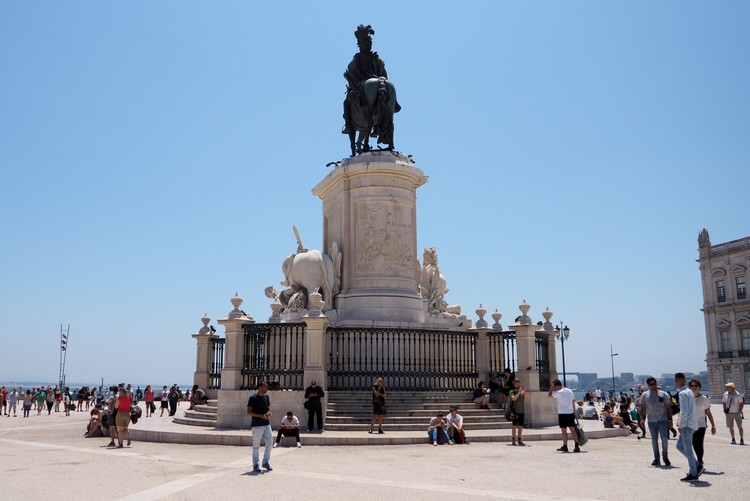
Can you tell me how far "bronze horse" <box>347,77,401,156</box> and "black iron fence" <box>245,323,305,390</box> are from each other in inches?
306

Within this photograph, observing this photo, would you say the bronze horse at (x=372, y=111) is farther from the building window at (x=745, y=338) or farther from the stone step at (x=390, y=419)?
the building window at (x=745, y=338)

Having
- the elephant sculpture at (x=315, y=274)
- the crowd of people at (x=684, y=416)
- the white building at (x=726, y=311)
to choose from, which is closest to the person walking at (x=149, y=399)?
the elephant sculpture at (x=315, y=274)

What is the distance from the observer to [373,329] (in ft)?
62.3

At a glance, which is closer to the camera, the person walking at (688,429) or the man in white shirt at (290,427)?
the person walking at (688,429)

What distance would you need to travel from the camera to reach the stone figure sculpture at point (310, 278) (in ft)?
70.3

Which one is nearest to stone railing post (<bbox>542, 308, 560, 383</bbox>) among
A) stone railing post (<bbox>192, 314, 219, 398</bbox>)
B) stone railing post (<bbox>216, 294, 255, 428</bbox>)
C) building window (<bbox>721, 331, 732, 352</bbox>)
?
stone railing post (<bbox>216, 294, 255, 428</bbox>)

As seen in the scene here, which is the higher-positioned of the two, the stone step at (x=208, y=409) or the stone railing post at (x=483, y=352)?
the stone railing post at (x=483, y=352)

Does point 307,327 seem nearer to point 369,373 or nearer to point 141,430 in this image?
point 369,373

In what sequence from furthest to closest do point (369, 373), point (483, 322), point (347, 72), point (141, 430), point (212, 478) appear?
point (347, 72), point (483, 322), point (369, 373), point (141, 430), point (212, 478)

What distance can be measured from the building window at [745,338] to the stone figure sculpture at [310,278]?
5003 centimetres

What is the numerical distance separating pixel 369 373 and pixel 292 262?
509cm

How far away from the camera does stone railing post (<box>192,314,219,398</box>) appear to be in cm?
2309

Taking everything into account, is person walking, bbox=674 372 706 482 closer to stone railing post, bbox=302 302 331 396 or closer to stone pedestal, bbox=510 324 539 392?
stone pedestal, bbox=510 324 539 392

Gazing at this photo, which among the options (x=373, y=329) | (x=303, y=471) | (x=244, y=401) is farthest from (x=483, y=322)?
(x=303, y=471)
